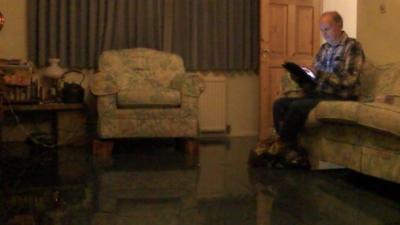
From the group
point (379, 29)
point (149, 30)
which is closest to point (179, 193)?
point (379, 29)

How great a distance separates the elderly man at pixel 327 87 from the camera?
3.47 m

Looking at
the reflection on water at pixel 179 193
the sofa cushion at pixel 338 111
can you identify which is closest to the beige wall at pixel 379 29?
the sofa cushion at pixel 338 111

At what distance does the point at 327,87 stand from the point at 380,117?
1.02 meters

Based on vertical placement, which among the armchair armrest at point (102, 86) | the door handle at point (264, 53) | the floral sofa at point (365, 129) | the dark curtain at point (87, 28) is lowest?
the floral sofa at point (365, 129)

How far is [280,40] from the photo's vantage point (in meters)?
5.21

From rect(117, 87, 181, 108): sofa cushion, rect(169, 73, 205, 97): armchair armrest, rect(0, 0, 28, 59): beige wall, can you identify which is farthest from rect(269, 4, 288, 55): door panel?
rect(0, 0, 28, 59): beige wall

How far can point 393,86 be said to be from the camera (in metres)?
3.30

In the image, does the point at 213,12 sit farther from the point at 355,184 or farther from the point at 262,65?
the point at 355,184

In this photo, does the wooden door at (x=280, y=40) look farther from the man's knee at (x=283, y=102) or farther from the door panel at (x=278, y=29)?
the man's knee at (x=283, y=102)

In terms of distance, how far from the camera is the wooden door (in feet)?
16.7

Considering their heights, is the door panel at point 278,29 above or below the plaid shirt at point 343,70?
above

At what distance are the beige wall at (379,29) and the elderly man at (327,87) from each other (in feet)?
1.19

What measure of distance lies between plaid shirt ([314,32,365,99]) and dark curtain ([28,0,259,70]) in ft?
5.76

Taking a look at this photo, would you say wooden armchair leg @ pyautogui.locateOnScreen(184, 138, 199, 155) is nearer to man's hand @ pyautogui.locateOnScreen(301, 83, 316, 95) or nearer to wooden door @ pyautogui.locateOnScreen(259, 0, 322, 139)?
man's hand @ pyautogui.locateOnScreen(301, 83, 316, 95)
